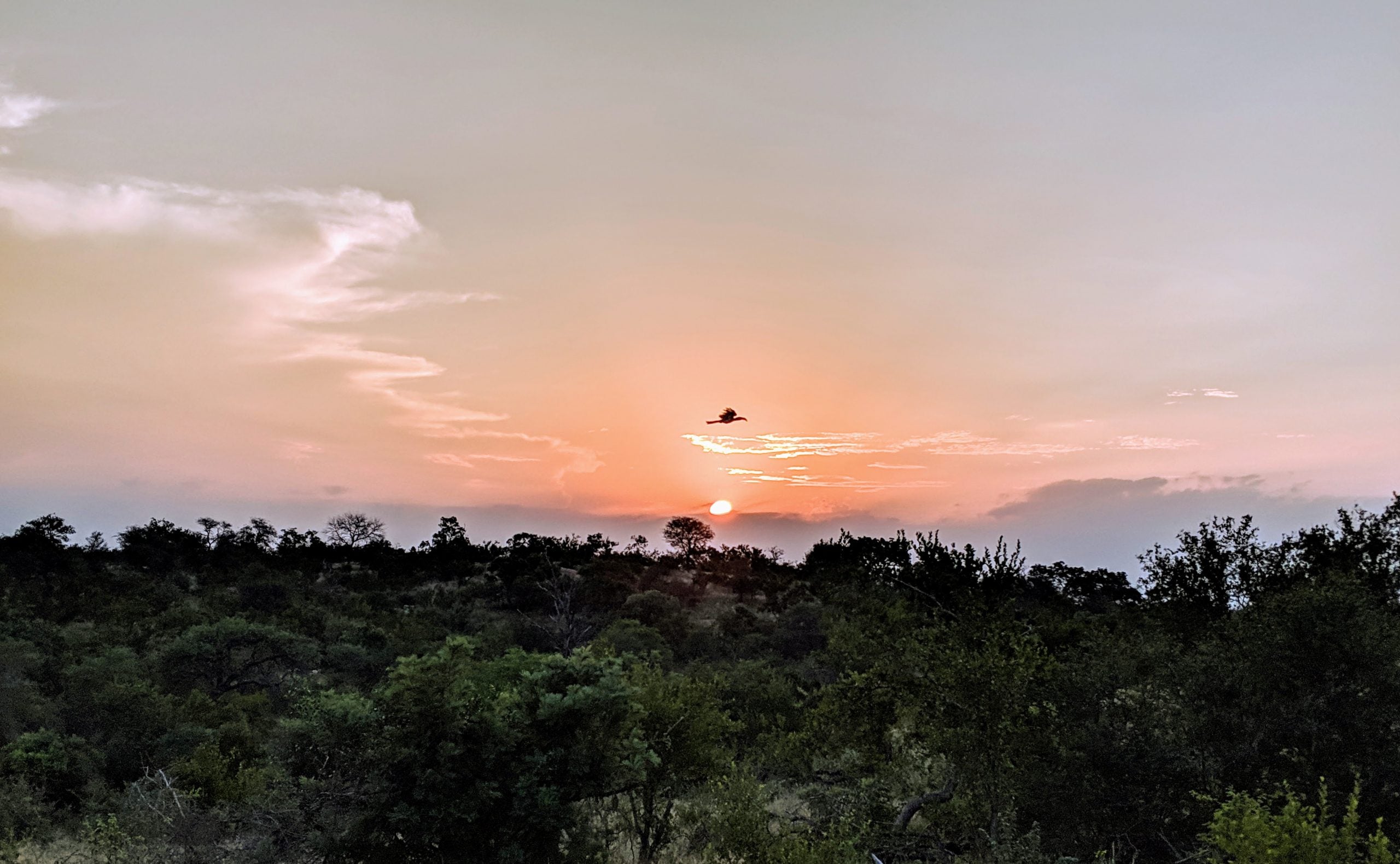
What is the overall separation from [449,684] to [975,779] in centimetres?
785

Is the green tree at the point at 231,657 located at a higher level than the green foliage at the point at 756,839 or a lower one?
lower

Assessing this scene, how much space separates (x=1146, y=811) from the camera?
11461mm

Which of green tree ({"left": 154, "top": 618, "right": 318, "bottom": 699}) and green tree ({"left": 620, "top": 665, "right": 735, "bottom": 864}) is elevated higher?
green tree ({"left": 620, "top": 665, "right": 735, "bottom": 864})

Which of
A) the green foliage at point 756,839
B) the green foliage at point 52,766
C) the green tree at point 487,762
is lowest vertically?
the green foliage at point 52,766

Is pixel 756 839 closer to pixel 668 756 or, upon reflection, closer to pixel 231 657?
pixel 668 756

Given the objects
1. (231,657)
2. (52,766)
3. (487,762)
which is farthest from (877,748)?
(231,657)

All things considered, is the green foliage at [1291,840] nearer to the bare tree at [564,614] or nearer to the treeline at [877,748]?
the treeline at [877,748]

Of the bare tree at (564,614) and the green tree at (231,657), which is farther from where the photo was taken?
the green tree at (231,657)

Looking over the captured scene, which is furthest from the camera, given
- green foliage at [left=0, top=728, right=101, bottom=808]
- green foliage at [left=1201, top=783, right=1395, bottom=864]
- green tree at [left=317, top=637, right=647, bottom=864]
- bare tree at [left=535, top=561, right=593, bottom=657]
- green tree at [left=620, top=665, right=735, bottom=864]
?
bare tree at [left=535, top=561, right=593, bottom=657]

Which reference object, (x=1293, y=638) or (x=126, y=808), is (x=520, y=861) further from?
(x=1293, y=638)

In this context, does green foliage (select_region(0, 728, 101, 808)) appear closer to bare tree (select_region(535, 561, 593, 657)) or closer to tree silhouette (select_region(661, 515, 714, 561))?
bare tree (select_region(535, 561, 593, 657))

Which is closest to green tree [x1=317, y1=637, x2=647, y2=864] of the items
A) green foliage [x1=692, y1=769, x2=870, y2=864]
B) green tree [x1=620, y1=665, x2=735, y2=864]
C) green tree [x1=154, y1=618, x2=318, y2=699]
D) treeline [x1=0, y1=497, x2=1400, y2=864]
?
treeline [x1=0, y1=497, x2=1400, y2=864]

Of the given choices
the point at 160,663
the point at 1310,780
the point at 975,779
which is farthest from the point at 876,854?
the point at 160,663

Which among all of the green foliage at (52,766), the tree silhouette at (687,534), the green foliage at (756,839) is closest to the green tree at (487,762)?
the green foliage at (756,839)
